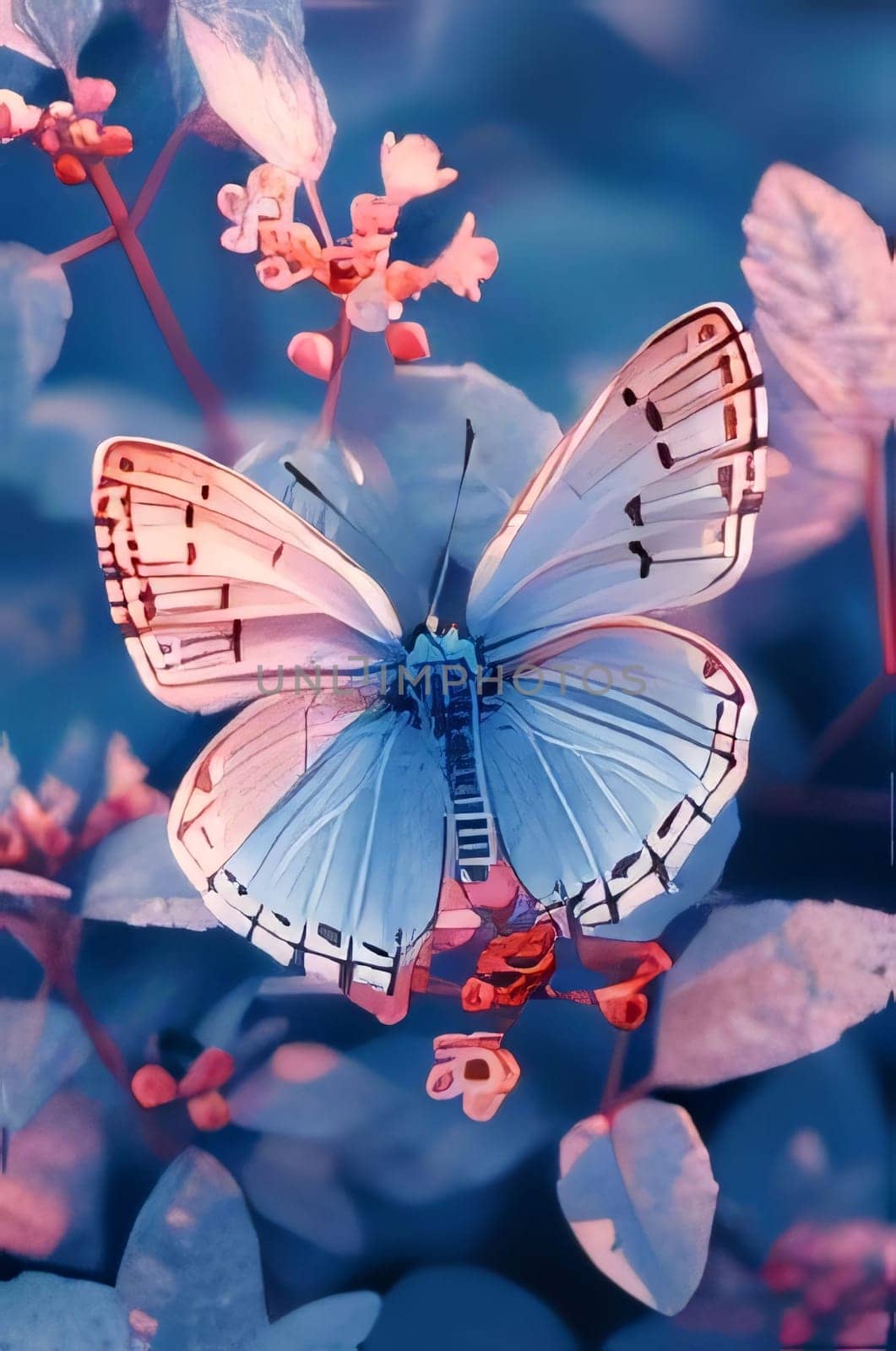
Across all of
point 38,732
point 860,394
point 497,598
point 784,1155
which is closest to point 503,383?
point 497,598

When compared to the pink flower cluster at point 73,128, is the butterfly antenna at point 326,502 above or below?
A: below

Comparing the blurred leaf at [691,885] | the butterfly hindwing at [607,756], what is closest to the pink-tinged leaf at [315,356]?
the butterfly hindwing at [607,756]

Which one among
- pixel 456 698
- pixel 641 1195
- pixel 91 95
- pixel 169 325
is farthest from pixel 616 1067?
pixel 91 95

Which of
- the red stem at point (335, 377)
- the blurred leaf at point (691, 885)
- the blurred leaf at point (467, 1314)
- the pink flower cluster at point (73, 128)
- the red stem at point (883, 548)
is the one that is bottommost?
the blurred leaf at point (467, 1314)

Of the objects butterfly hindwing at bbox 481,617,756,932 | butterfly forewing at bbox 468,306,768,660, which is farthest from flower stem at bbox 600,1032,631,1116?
butterfly forewing at bbox 468,306,768,660

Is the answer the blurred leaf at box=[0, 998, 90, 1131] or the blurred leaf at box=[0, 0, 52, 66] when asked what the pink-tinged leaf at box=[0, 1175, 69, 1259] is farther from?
the blurred leaf at box=[0, 0, 52, 66]

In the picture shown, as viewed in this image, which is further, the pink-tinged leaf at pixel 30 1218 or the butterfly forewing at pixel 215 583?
the pink-tinged leaf at pixel 30 1218

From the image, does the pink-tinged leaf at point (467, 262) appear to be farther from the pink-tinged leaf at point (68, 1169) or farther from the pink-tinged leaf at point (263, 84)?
the pink-tinged leaf at point (68, 1169)
